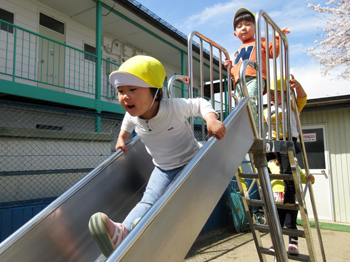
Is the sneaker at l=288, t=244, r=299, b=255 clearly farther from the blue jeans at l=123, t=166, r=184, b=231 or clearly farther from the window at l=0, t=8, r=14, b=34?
the window at l=0, t=8, r=14, b=34

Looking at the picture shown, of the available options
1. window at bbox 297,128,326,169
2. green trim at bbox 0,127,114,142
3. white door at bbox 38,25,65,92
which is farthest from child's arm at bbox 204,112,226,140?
window at bbox 297,128,326,169

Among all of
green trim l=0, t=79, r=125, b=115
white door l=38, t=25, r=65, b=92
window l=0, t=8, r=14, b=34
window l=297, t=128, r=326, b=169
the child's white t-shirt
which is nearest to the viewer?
the child's white t-shirt

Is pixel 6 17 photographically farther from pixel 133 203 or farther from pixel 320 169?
pixel 320 169

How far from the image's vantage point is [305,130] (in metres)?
8.42

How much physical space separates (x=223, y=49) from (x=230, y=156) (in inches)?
69.6

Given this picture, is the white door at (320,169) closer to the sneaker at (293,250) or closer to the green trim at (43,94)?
the green trim at (43,94)

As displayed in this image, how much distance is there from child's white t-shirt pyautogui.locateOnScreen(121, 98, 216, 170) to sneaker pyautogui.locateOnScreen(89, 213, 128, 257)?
698mm

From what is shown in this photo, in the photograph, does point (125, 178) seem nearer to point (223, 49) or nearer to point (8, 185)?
point (223, 49)

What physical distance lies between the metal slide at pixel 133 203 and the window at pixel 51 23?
781 cm

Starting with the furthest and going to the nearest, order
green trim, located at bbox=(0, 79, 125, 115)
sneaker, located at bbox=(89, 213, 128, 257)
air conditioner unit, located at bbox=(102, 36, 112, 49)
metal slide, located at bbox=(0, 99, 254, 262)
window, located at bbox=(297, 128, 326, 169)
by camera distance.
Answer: air conditioner unit, located at bbox=(102, 36, 112, 49) < window, located at bbox=(297, 128, 326, 169) < green trim, located at bbox=(0, 79, 125, 115) < sneaker, located at bbox=(89, 213, 128, 257) < metal slide, located at bbox=(0, 99, 254, 262)

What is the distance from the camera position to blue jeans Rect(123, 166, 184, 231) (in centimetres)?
161

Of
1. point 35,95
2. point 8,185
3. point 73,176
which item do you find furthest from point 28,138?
point 35,95

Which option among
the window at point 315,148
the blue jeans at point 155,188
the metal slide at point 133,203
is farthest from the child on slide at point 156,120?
the window at point 315,148

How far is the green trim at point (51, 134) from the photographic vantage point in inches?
144
